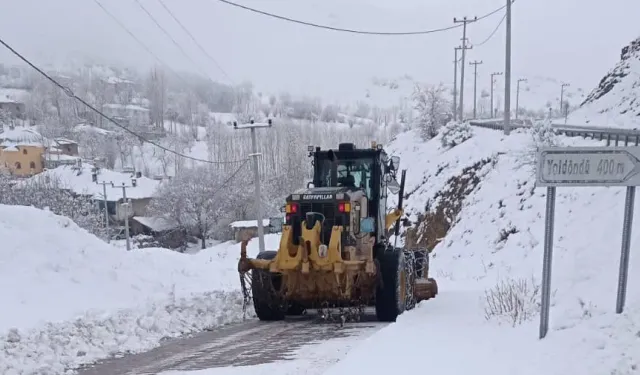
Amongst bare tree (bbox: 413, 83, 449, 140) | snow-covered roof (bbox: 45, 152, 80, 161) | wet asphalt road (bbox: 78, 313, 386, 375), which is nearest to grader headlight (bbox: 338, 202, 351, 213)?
wet asphalt road (bbox: 78, 313, 386, 375)

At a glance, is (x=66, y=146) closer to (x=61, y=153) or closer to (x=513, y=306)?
(x=61, y=153)

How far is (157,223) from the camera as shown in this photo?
6844 centimetres

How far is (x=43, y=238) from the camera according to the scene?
41.1ft

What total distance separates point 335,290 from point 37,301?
5.11 m

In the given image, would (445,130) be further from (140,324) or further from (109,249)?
(140,324)

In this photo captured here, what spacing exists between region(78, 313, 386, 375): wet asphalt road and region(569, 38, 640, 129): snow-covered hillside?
76.5 feet

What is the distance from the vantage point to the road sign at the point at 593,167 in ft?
20.1

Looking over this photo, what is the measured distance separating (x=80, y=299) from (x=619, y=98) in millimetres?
35165

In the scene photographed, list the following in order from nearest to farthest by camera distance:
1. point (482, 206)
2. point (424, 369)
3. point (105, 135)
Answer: point (424, 369)
point (482, 206)
point (105, 135)

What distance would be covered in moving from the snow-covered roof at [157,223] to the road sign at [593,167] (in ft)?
206

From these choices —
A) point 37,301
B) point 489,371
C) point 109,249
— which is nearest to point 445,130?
point 109,249

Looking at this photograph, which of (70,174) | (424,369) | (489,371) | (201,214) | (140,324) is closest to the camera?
(489,371)

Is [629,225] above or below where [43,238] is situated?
above

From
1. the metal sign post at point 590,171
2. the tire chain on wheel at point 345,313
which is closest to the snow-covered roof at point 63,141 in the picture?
the tire chain on wheel at point 345,313
